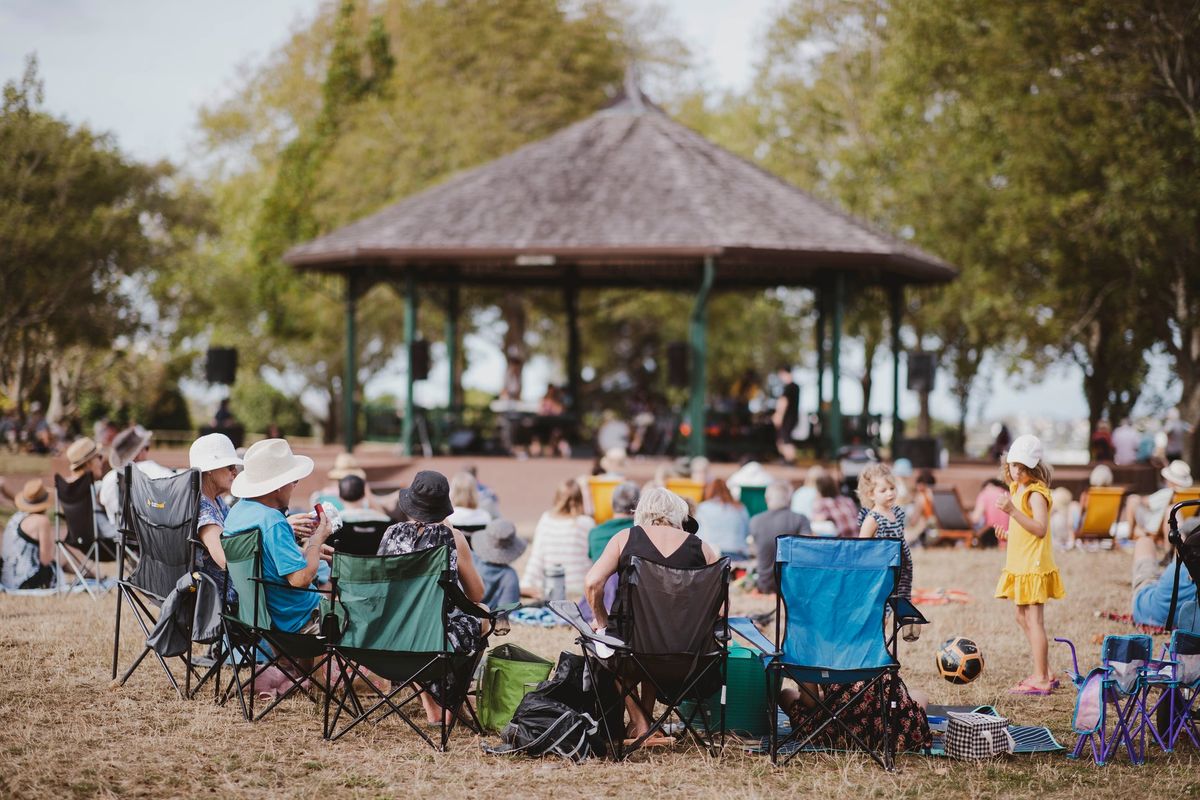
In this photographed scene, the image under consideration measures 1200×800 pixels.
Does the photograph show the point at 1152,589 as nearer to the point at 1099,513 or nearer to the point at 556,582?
the point at 556,582

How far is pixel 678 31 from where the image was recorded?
39.0 meters

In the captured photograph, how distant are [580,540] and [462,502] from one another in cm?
108

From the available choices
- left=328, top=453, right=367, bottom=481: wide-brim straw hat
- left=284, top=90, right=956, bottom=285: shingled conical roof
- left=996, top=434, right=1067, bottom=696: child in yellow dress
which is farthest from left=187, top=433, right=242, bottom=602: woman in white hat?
left=284, top=90, right=956, bottom=285: shingled conical roof

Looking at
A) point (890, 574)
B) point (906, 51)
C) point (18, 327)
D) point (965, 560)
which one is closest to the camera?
point (890, 574)

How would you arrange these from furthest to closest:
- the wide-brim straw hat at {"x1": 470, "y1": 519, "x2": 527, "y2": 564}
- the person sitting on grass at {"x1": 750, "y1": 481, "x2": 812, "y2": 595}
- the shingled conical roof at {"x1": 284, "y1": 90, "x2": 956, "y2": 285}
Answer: the shingled conical roof at {"x1": 284, "y1": 90, "x2": 956, "y2": 285} → the person sitting on grass at {"x1": 750, "y1": 481, "x2": 812, "y2": 595} → the wide-brim straw hat at {"x1": 470, "y1": 519, "x2": 527, "y2": 564}

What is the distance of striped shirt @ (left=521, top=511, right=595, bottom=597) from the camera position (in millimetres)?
9781

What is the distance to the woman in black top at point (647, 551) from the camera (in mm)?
5789

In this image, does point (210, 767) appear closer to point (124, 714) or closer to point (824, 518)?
point (124, 714)

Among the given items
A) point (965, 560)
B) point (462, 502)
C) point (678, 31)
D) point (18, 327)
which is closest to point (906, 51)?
point (678, 31)

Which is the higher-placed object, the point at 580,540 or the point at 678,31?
the point at 678,31

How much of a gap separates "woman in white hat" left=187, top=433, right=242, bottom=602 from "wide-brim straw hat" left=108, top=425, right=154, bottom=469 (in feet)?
11.7

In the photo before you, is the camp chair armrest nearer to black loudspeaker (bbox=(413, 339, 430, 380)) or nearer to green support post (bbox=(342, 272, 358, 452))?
green support post (bbox=(342, 272, 358, 452))

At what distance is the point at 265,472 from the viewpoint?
618 cm

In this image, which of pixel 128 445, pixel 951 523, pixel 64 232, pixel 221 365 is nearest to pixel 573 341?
pixel 221 365
